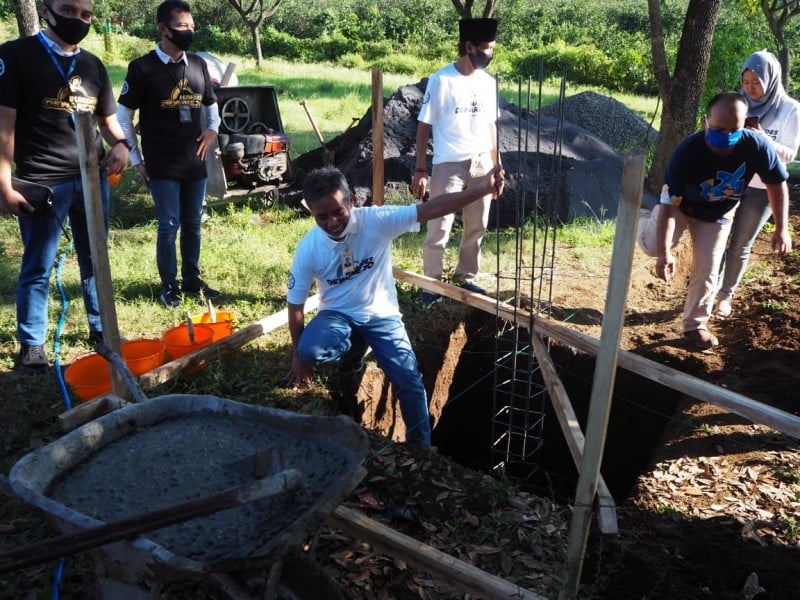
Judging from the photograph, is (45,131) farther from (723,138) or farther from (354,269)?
(723,138)

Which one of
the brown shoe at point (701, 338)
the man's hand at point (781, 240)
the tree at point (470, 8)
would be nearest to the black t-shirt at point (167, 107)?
the brown shoe at point (701, 338)

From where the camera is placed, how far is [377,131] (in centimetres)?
514

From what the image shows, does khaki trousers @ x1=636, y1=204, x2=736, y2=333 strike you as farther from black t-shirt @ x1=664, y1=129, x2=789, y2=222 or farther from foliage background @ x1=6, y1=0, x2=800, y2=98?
foliage background @ x1=6, y1=0, x2=800, y2=98

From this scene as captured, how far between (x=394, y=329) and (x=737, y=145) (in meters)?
2.53

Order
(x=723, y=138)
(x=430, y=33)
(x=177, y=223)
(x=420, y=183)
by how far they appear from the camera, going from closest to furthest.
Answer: (x=723, y=138)
(x=177, y=223)
(x=420, y=183)
(x=430, y=33)

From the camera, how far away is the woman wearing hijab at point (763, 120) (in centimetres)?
491

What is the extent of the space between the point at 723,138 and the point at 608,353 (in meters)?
2.79

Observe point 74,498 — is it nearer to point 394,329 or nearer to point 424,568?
point 424,568

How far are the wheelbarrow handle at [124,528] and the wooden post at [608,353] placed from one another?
1137mm

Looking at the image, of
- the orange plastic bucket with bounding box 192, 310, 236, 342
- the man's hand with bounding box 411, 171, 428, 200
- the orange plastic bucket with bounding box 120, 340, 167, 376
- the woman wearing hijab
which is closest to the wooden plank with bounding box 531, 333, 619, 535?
the man's hand with bounding box 411, 171, 428, 200

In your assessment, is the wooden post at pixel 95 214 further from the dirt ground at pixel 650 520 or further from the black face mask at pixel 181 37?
the black face mask at pixel 181 37

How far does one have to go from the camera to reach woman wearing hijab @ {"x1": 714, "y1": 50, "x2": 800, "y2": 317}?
16.1 feet

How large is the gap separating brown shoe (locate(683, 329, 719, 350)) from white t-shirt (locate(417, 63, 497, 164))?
2.15 metres

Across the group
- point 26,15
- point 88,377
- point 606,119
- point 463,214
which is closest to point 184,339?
point 88,377
